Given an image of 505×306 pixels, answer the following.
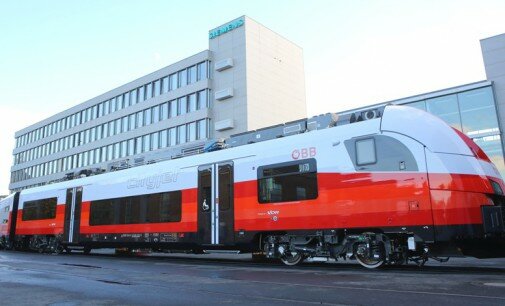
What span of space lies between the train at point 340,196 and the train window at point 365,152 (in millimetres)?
25

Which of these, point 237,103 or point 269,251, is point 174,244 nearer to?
point 269,251

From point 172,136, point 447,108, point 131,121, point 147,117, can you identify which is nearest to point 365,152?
point 447,108

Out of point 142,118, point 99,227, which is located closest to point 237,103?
point 142,118

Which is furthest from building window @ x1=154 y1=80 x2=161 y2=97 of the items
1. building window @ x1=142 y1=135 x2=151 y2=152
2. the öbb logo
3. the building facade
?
the öbb logo

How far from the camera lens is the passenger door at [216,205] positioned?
13031 millimetres

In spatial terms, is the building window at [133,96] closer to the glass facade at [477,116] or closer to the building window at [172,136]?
the building window at [172,136]

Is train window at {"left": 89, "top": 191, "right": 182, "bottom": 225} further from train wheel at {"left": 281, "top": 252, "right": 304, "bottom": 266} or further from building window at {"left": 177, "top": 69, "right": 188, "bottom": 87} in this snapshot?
building window at {"left": 177, "top": 69, "right": 188, "bottom": 87}

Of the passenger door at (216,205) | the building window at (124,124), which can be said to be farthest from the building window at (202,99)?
the passenger door at (216,205)

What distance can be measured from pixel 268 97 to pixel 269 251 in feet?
137

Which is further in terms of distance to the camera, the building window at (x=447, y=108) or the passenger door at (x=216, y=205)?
the building window at (x=447, y=108)

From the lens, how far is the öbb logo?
11391 millimetres

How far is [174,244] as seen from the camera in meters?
14.6

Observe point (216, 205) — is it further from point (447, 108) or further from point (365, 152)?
point (447, 108)

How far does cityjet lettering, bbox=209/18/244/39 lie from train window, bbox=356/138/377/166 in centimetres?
4287
